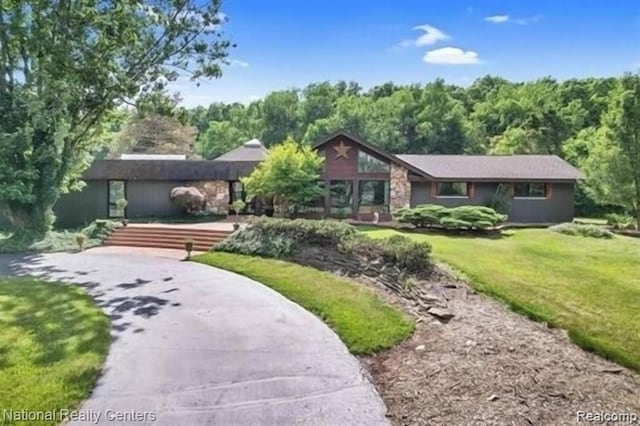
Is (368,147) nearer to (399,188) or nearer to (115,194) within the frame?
(399,188)

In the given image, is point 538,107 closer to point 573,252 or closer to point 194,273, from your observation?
point 573,252

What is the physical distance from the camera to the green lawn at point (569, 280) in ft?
25.2

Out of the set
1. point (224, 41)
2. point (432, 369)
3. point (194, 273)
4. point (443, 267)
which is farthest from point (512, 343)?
point (224, 41)

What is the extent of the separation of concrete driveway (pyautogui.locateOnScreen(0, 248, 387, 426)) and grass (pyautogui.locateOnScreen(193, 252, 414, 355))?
1.02 ft

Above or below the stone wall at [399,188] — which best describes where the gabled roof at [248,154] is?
above

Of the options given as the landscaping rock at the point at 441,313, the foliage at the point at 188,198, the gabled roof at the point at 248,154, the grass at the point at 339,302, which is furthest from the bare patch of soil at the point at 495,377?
the gabled roof at the point at 248,154

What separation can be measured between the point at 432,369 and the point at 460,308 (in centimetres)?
283

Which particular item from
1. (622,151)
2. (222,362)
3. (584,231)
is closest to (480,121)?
(622,151)

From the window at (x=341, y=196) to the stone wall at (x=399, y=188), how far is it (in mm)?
2178

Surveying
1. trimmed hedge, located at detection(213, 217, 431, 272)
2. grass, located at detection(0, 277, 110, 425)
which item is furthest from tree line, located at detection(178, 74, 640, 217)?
grass, located at detection(0, 277, 110, 425)

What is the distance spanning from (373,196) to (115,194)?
13.5 m

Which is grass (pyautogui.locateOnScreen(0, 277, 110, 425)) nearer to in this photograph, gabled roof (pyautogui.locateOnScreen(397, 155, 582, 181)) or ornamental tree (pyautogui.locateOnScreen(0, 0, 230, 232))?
ornamental tree (pyautogui.locateOnScreen(0, 0, 230, 232))

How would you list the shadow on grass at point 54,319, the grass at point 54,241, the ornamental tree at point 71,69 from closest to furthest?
the shadow on grass at point 54,319 → the ornamental tree at point 71,69 → the grass at point 54,241

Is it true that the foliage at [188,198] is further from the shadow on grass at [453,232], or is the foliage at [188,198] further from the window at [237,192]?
the shadow on grass at [453,232]
